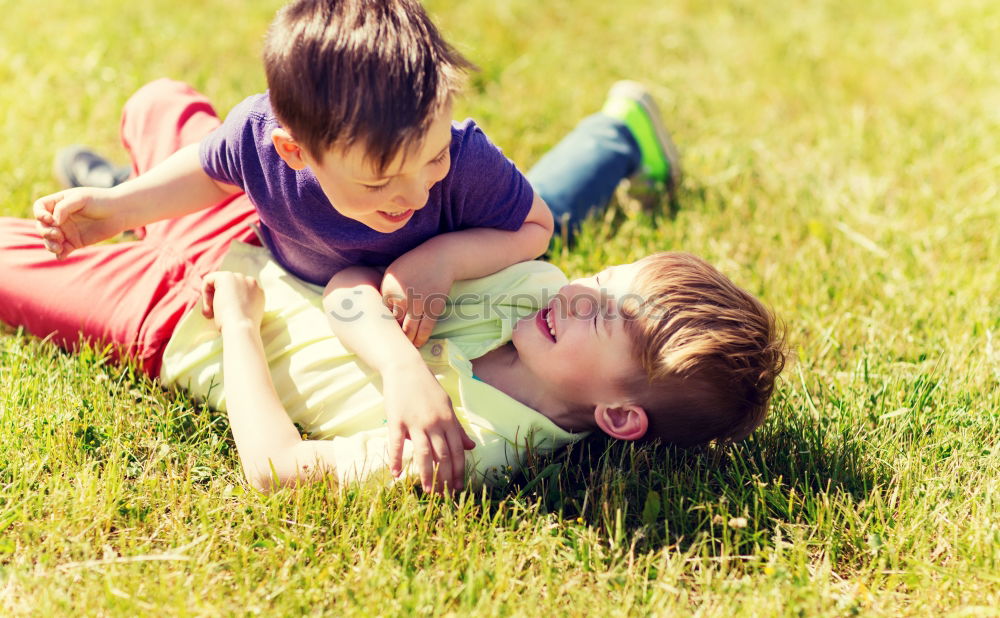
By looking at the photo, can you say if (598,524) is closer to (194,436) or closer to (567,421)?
(567,421)

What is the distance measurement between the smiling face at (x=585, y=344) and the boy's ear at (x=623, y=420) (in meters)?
0.02

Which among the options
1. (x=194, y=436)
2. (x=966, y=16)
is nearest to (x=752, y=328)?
(x=194, y=436)

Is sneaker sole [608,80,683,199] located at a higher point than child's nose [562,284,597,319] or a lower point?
higher

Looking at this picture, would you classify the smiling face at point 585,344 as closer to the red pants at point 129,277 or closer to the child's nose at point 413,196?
the child's nose at point 413,196

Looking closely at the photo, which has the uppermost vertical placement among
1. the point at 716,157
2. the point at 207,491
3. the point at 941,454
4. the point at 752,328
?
the point at 716,157

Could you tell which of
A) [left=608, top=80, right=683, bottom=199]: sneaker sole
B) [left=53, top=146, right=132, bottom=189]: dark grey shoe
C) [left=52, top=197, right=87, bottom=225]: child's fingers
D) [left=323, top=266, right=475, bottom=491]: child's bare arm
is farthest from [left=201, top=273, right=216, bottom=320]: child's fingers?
[left=608, top=80, right=683, bottom=199]: sneaker sole

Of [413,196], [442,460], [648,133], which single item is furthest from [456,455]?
[648,133]

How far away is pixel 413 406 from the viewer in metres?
2.15

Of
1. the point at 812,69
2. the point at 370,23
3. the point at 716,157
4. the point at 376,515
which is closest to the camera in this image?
the point at 370,23

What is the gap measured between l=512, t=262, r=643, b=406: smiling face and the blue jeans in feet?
3.32

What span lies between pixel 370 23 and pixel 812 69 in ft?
11.6

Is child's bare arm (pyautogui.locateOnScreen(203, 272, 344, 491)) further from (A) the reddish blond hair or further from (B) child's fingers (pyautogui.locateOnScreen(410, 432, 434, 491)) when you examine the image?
(A) the reddish blond hair

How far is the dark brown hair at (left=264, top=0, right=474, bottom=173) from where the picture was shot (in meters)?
1.92

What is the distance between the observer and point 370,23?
1.96 metres
